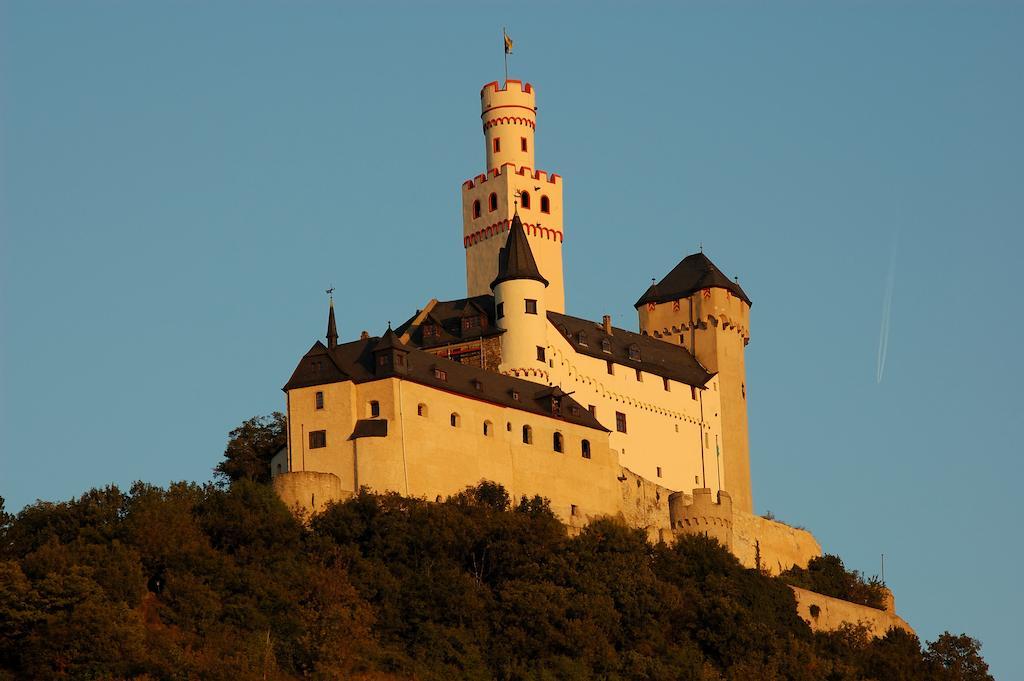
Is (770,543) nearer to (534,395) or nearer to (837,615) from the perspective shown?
(837,615)

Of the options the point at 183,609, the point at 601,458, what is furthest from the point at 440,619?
the point at 601,458

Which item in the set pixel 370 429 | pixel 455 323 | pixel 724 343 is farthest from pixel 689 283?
pixel 370 429

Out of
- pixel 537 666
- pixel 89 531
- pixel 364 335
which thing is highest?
pixel 364 335

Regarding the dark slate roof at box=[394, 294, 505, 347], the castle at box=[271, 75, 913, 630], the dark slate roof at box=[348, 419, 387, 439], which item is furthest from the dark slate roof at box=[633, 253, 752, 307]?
the dark slate roof at box=[348, 419, 387, 439]

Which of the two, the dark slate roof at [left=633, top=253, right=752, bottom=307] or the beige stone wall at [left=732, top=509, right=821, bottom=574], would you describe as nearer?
the beige stone wall at [left=732, top=509, right=821, bottom=574]

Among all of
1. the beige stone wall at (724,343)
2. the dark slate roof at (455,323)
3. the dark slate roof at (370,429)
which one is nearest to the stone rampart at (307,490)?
the dark slate roof at (370,429)

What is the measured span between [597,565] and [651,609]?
260 centimetres

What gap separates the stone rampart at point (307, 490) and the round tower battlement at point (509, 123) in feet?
87.3

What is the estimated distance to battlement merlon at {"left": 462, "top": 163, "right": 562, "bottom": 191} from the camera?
356 feet

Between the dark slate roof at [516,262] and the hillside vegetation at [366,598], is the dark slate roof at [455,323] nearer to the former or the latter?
the dark slate roof at [516,262]

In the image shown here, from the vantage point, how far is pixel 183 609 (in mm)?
80750

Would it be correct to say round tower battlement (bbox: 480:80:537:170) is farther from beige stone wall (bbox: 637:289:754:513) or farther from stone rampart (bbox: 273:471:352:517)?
stone rampart (bbox: 273:471:352:517)

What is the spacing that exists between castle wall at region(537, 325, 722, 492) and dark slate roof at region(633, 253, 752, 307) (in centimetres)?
571

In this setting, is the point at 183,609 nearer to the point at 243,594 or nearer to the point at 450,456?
the point at 243,594
